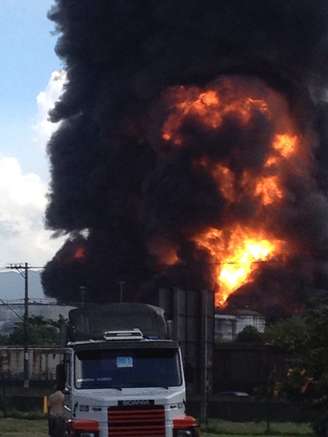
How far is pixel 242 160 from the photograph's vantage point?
250 ft

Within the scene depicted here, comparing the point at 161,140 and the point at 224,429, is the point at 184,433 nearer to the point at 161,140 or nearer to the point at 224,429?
the point at 224,429

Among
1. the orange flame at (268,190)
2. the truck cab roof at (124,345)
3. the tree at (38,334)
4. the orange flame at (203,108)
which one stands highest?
the orange flame at (203,108)

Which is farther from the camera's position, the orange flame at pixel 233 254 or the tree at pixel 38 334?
the tree at pixel 38 334

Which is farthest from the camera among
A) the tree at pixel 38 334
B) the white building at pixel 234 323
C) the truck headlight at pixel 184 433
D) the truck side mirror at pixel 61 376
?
the tree at pixel 38 334

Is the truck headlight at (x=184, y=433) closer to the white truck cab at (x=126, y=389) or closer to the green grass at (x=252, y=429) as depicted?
the white truck cab at (x=126, y=389)

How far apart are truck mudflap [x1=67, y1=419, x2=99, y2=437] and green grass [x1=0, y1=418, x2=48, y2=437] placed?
10.6 m

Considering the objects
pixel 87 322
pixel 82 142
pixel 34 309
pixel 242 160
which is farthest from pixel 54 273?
pixel 87 322

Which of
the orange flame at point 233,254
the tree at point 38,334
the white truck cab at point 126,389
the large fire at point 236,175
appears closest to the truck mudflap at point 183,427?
the white truck cab at point 126,389

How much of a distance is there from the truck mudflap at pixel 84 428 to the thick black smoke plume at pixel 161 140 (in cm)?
5192

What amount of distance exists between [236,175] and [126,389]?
56.5m

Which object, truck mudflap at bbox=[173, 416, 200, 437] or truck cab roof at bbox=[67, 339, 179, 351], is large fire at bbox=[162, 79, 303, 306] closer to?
truck cab roof at bbox=[67, 339, 179, 351]

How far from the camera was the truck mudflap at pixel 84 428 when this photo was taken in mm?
20453

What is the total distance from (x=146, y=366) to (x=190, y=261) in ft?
177

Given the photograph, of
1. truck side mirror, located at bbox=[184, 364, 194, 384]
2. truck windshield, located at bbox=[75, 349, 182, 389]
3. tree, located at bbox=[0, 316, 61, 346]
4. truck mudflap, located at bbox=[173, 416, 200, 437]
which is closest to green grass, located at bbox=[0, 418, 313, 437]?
truck side mirror, located at bbox=[184, 364, 194, 384]
